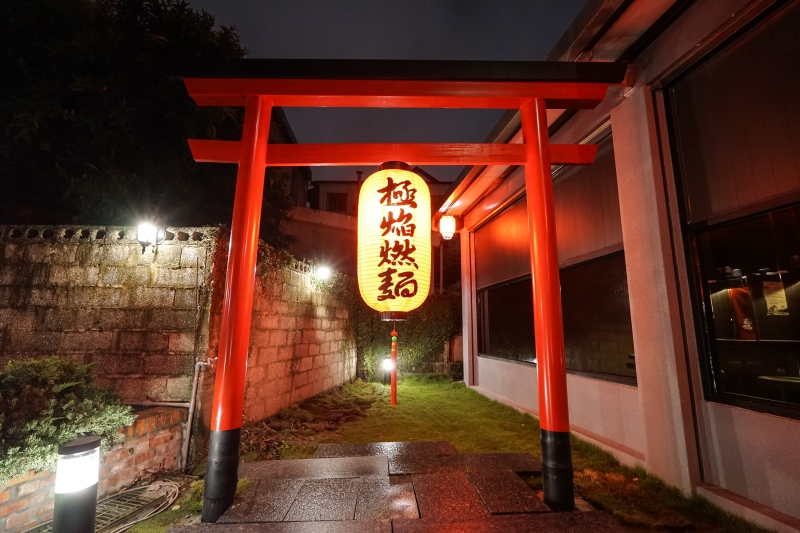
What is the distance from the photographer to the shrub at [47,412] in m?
2.96

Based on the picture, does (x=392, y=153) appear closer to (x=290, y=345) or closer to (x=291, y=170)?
(x=290, y=345)

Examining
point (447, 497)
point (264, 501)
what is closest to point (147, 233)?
point (264, 501)

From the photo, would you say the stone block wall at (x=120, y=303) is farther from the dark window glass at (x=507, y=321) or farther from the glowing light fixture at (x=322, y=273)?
the dark window glass at (x=507, y=321)

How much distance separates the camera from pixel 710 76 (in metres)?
3.63

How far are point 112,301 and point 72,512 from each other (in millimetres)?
3369

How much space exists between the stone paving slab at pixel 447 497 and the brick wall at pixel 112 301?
356 centimetres

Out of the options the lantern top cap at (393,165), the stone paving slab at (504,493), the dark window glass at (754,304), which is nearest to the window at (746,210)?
the dark window glass at (754,304)

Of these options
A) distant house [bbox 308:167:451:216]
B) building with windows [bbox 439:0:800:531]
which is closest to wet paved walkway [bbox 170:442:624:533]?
building with windows [bbox 439:0:800:531]

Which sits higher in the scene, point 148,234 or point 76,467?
point 148,234

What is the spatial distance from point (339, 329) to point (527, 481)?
693 cm

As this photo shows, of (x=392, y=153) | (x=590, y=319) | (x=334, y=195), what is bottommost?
(x=590, y=319)

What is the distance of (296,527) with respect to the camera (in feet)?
9.45

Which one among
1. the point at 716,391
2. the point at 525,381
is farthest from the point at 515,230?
the point at 716,391

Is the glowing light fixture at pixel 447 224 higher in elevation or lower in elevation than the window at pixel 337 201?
lower
